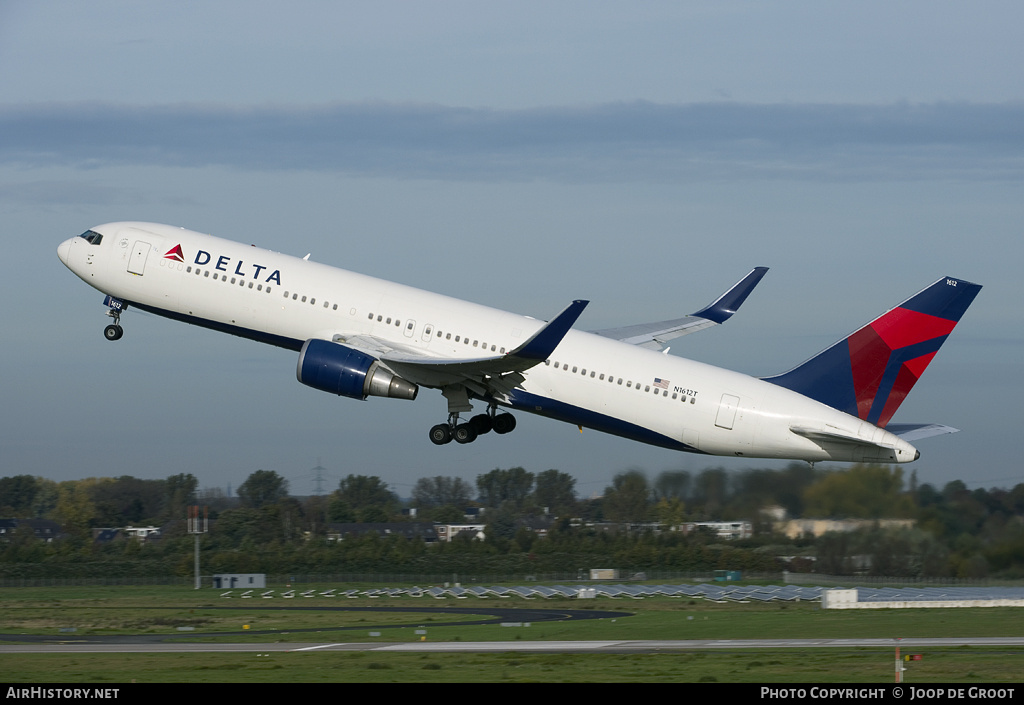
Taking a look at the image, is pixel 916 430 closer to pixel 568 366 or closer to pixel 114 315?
pixel 568 366

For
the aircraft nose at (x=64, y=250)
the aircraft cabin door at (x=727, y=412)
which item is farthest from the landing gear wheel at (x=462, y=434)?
the aircraft nose at (x=64, y=250)

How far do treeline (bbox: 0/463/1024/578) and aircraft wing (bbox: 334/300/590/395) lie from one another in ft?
56.6

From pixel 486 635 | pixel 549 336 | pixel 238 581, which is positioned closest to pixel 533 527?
pixel 238 581

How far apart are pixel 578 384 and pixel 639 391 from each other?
202 centimetres

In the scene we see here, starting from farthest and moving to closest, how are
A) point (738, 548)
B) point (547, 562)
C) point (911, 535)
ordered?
1. point (547, 562)
2. point (738, 548)
3. point (911, 535)

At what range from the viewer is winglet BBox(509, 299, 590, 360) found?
3519cm

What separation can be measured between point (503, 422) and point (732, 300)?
43.0ft

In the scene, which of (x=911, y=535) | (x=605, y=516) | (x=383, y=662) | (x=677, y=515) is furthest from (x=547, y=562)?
(x=383, y=662)

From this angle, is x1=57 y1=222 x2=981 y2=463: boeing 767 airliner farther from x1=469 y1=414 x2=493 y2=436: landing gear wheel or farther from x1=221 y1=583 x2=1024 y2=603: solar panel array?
x1=221 y1=583 x2=1024 y2=603: solar panel array

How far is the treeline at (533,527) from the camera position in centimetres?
5119

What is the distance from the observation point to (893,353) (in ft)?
130

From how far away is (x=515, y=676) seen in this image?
35.3m

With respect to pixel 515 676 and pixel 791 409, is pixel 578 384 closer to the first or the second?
pixel 791 409

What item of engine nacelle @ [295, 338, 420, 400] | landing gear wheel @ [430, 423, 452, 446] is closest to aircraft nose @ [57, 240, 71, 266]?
engine nacelle @ [295, 338, 420, 400]
